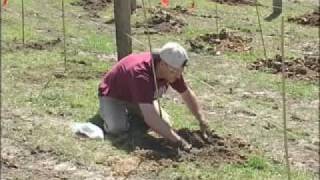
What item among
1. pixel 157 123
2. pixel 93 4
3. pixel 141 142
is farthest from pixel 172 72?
pixel 93 4

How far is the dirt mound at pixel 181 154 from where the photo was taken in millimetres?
5488

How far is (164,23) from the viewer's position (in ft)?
40.1

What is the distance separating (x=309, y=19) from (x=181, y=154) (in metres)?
8.45

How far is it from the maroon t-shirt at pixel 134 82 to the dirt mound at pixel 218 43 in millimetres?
4262

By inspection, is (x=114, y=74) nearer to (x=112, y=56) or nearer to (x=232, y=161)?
(x=232, y=161)

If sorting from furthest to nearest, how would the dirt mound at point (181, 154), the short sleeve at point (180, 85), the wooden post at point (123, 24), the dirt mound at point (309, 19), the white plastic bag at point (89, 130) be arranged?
the dirt mound at point (309, 19)
the wooden post at point (123, 24)
the short sleeve at point (180, 85)
the white plastic bag at point (89, 130)
the dirt mound at point (181, 154)

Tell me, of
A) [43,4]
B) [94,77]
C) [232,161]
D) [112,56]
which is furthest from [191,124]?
[43,4]

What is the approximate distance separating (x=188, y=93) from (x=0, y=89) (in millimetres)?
2058

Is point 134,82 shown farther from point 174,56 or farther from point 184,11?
point 184,11

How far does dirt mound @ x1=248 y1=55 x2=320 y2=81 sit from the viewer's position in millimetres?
9328

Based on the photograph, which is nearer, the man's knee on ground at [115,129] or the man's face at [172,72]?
the man's face at [172,72]

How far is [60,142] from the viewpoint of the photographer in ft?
19.2

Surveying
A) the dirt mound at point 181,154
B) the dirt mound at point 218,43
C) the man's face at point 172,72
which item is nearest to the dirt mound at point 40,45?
the dirt mound at point 218,43

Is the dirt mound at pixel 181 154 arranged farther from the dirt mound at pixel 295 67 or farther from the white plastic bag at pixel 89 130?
the dirt mound at pixel 295 67
